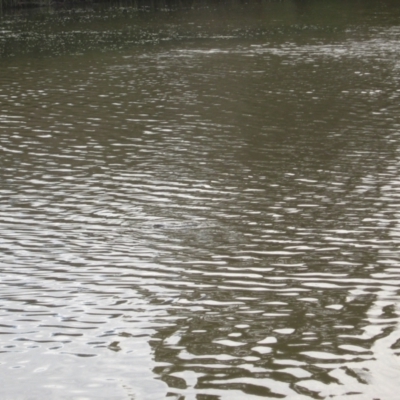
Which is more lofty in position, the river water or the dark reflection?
the dark reflection

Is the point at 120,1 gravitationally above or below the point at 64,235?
above

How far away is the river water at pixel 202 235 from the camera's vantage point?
25.1 feet

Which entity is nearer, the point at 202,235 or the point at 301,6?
the point at 202,235

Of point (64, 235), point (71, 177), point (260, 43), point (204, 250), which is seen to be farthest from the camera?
point (260, 43)

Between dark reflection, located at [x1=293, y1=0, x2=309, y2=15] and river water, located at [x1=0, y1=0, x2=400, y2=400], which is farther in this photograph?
dark reflection, located at [x1=293, y1=0, x2=309, y2=15]

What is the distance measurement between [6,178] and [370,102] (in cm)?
1107

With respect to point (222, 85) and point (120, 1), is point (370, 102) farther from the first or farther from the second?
point (120, 1)

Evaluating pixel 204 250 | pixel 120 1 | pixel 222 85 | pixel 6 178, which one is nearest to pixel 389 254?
pixel 204 250

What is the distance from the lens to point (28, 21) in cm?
5044

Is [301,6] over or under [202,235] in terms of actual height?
over

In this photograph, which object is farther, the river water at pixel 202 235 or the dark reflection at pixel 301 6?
the dark reflection at pixel 301 6

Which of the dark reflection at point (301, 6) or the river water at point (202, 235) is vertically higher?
the dark reflection at point (301, 6)

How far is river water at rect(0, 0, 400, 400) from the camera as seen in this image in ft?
25.1

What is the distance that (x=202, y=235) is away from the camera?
11680 mm
